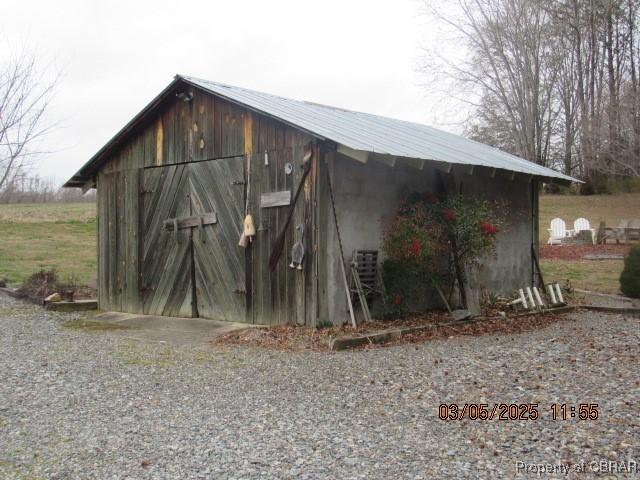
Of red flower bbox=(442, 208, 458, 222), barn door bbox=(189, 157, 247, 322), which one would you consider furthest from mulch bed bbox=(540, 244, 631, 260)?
barn door bbox=(189, 157, 247, 322)

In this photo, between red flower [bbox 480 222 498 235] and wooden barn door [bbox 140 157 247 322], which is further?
wooden barn door [bbox 140 157 247 322]

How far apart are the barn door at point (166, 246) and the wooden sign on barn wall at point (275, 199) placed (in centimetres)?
192

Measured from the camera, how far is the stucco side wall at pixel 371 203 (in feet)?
31.7

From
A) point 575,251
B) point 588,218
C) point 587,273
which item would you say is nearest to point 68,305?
point 587,273

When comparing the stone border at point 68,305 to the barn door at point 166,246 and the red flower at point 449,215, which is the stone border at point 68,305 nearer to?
the barn door at point 166,246

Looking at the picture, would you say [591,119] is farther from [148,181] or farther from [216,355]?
[216,355]

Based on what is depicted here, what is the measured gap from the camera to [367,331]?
29.9 feet

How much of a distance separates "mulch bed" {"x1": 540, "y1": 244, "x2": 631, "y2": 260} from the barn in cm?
791

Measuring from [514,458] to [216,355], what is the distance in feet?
14.7

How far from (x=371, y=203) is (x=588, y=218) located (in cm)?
2315

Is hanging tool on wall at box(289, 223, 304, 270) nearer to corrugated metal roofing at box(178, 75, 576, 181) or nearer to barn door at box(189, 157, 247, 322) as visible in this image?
barn door at box(189, 157, 247, 322)

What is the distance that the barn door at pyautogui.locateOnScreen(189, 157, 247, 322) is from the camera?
10758 millimetres

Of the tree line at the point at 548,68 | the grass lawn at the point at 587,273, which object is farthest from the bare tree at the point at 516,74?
the grass lawn at the point at 587,273

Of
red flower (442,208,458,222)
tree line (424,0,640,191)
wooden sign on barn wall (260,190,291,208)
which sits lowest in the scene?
red flower (442,208,458,222)
